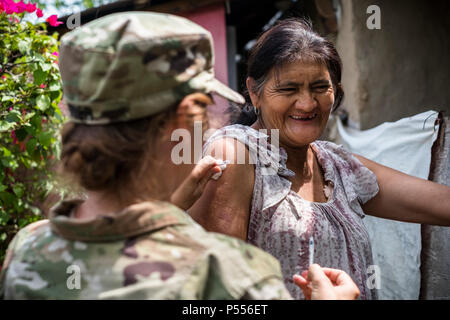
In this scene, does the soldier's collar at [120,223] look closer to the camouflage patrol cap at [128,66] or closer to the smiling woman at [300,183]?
the camouflage patrol cap at [128,66]

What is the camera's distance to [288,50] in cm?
211

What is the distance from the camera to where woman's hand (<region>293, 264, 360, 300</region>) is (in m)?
1.22

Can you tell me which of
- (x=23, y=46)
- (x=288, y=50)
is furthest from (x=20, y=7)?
(x=288, y=50)

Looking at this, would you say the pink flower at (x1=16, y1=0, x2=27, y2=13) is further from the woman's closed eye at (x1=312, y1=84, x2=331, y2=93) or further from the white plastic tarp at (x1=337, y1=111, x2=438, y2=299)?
the white plastic tarp at (x1=337, y1=111, x2=438, y2=299)

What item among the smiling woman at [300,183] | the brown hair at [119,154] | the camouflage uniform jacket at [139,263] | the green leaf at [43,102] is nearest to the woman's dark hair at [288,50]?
the smiling woman at [300,183]

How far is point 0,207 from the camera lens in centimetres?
308

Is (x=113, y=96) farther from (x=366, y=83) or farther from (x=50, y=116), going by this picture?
(x=366, y=83)

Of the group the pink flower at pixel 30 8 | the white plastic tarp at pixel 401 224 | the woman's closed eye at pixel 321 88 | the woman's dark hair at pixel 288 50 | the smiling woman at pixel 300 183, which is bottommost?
the white plastic tarp at pixel 401 224

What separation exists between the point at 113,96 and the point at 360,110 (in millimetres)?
3388

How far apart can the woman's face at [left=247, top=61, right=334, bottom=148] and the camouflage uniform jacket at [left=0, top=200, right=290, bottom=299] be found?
1106 millimetres

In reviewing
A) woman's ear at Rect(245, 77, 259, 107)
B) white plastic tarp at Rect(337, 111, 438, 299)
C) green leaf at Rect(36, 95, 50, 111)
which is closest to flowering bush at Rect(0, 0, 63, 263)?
green leaf at Rect(36, 95, 50, 111)

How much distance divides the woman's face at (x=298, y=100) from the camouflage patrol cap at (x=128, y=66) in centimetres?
104

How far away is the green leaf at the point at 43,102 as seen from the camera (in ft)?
9.45

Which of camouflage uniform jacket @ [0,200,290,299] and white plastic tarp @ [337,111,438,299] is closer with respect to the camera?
camouflage uniform jacket @ [0,200,290,299]
